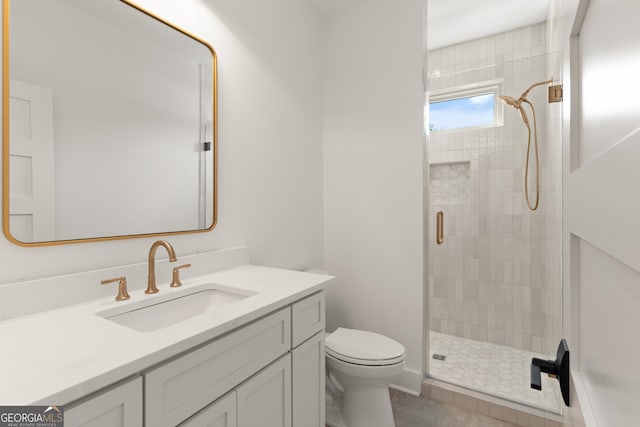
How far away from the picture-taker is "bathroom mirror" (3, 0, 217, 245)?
0.99 metres

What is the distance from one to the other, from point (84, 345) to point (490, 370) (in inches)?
92.3

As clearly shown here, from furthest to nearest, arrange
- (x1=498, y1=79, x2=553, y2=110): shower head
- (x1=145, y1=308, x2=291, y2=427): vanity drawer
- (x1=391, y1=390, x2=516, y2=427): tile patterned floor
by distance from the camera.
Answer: (x1=498, y1=79, x2=553, y2=110): shower head → (x1=391, y1=390, x2=516, y2=427): tile patterned floor → (x1=145, y1=308, x2=291, y2=427): vanity drawer

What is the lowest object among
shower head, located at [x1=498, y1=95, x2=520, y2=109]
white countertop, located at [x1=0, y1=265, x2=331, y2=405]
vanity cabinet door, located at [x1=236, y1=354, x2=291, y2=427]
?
vanity cabinet door, located at [x1=236, y1=354, x2=291, y2=427]

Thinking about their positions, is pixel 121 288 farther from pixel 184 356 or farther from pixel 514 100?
pixel 514 100

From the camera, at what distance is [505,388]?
1938 mm

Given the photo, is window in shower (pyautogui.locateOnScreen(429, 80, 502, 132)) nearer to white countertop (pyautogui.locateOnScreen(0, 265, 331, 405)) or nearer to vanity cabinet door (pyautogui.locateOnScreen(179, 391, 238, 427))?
white countertop (pyautogui.locateOnScreen(0, 265, 331, 405))

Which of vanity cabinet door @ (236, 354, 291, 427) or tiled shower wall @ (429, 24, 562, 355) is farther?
tiled shower wall @ (429, 24, 562, 355)

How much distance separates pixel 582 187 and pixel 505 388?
80.3 inches

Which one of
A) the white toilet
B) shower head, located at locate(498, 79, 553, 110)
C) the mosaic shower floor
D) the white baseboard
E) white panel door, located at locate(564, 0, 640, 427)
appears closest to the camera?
white panel door, located at locate(564, 0, 640, 427)

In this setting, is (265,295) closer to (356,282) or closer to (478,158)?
(356,282)

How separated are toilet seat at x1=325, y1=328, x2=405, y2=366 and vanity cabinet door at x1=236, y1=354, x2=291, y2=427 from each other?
0.52 meters

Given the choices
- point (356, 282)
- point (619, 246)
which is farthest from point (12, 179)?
Answer: point (356, 282)

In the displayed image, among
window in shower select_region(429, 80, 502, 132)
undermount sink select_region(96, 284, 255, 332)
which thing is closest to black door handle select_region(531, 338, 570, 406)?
undermount sink select_region(96, 284, 255, 332)

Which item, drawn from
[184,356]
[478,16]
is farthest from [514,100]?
[184,356]
